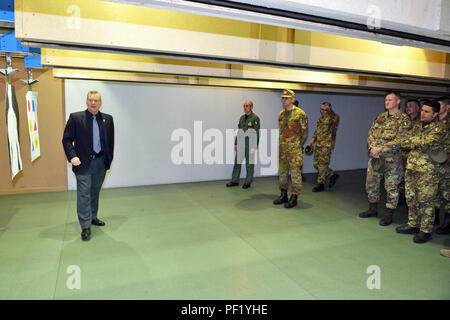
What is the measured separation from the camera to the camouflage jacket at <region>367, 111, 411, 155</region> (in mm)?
3982

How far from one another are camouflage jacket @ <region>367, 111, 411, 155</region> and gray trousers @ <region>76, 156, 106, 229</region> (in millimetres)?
3419

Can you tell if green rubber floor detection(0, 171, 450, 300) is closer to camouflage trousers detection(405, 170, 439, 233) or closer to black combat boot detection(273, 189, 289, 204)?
black combat boot detection(273, 189, 289, 204)

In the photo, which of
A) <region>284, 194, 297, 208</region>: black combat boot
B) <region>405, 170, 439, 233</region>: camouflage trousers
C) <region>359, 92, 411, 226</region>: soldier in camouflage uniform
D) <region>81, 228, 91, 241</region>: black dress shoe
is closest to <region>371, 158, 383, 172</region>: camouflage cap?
<region>359, 92, 411, 226</region>: soldier in camouflage uniform

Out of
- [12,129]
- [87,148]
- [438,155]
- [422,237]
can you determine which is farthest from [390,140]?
[12,129]

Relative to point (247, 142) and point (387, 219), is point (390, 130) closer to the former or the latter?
point (387, 219)

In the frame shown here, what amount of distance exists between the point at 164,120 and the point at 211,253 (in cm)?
358

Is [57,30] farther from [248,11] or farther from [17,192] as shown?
[17,192]

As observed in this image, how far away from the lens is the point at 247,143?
6215 millimetres

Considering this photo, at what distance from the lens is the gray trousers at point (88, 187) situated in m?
3.42

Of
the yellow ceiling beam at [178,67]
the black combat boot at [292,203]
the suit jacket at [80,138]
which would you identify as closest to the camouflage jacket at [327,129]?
the yellow ceiling beam at [178,67]

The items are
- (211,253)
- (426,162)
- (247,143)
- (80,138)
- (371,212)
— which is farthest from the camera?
(247,143)

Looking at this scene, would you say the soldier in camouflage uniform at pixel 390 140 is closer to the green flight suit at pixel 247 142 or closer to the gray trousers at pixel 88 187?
the green flight suit at pixel 247 142

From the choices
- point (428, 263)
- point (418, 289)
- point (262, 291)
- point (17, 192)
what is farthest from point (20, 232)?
point (428, 263)

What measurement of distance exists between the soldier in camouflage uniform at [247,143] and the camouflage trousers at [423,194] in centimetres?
269
